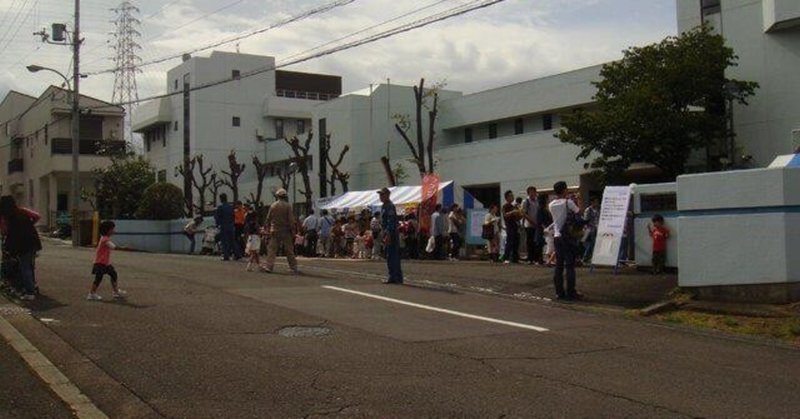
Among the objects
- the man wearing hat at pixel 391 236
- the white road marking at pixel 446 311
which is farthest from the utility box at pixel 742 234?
the man wearing hat at pixel 391 236

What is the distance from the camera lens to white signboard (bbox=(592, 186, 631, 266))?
46.7 ft

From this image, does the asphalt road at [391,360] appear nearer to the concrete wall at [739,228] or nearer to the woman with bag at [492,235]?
the concrete wall at [739,228]

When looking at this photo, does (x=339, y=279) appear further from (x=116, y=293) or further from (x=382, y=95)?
(x=382, y=95)

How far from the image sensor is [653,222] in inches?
547

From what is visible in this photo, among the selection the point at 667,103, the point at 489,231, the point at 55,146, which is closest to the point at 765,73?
the point at 667,103

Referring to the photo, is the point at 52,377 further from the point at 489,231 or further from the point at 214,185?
the point at 214,185

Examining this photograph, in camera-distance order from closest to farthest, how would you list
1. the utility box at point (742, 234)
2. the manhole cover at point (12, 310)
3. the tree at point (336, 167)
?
the manhole cover at point (12, 310), the utility box at point (742, 234), the tree at point (336, 167)

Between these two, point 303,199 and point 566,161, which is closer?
point 566,161

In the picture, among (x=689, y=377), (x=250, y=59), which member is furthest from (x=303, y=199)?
(x=689, y=377)

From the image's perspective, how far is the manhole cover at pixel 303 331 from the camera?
8914 mm

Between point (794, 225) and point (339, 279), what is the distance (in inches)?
324

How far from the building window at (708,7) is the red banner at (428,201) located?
1229 cm

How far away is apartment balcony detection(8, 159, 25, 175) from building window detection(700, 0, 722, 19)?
57.3 meters

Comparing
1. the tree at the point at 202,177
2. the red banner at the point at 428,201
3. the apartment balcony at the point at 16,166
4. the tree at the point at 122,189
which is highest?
the apartment balcony at the point at 16,166
